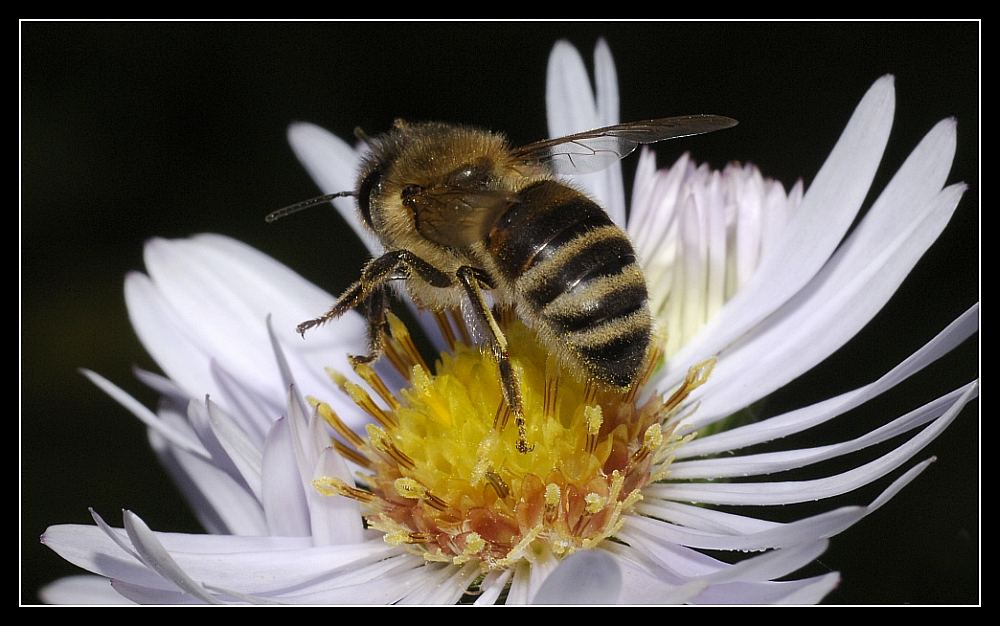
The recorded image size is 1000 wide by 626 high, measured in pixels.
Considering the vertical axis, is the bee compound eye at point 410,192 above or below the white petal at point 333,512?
above

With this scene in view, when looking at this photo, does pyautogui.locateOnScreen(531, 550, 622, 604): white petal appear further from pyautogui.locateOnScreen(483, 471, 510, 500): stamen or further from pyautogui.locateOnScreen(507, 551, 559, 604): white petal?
pyautogui.locateOnScreen(483, 471, 510, 500): stamen

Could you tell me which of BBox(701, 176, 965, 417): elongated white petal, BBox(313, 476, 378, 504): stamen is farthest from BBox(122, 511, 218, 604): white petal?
BBox(701, 176, 965, 417): elongated white petal

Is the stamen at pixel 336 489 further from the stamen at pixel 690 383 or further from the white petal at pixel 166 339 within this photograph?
the stamen at pixel 690 383

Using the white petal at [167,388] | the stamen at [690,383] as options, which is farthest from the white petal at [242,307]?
the stamen at [690,383]

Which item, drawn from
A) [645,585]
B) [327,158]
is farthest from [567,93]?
[645,585]

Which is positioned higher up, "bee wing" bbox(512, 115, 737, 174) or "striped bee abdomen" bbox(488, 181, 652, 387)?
"bee wing" bbox(512, 115, 737, 174)

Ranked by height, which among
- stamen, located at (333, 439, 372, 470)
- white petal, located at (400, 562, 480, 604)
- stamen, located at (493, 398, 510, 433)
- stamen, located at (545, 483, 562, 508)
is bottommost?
white petal, located at (400, 562, 480, 604)

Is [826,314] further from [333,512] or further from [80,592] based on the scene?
[80,592]
